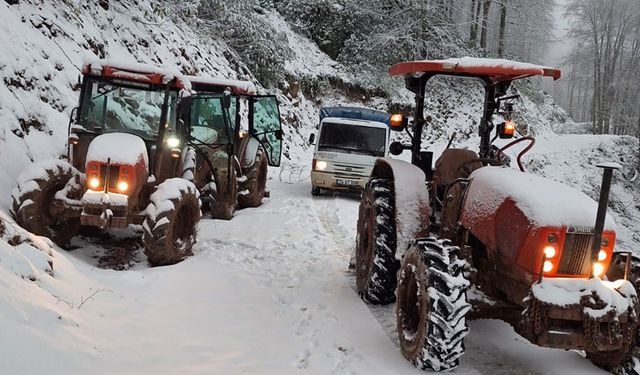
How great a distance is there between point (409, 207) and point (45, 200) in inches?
165

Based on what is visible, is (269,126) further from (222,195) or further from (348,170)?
(222,195)

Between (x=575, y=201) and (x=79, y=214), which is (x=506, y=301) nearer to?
(x=575, y=201)

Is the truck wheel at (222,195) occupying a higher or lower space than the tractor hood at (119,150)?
lower

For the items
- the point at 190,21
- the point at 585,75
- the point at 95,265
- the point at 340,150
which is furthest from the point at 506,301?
the point at 585,75

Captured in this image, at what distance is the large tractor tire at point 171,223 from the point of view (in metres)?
5.95

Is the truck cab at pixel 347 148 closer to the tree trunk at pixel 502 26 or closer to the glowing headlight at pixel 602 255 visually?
the glowing headlight at pixel 602 255

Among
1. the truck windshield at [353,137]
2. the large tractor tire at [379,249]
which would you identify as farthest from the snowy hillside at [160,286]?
the truck windshield at [353,137]

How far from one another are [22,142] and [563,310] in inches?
272

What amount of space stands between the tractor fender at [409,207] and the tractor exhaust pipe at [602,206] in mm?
1610

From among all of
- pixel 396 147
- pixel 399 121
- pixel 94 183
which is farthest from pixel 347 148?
pixel 94 183

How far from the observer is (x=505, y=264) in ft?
13.1

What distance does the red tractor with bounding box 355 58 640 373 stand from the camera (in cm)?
340

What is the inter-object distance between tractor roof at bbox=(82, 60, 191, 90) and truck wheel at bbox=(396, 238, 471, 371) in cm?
436

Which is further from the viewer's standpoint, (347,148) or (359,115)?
(359,115)
